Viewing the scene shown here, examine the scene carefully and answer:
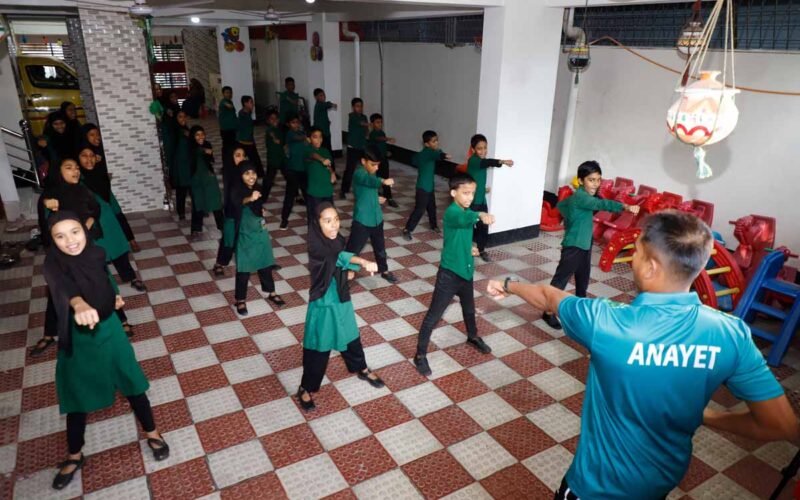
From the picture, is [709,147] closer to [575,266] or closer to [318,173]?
[575,266]

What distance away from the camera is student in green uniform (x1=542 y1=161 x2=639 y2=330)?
4676 mm

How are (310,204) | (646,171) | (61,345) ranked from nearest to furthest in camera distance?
(61,345), (310,204), (646,171)

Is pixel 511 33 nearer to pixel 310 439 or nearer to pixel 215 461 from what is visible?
pixel 310 439

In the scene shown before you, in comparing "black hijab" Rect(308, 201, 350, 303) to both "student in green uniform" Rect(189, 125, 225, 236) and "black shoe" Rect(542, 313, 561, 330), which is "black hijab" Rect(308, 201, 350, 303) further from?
"student in green uniform" Rect(189, 125, 225, 236)

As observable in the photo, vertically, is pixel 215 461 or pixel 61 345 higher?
pixel 61 345

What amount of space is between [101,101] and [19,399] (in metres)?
5.09

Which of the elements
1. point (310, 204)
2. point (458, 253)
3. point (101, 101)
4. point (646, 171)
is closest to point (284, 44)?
point (101, 101)

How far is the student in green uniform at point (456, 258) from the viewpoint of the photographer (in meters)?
4.01

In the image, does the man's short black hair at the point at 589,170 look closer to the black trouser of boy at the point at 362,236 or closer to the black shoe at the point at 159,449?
the black trouser of boy at the point at 362,236

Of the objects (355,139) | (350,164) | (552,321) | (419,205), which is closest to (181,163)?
(350,164)

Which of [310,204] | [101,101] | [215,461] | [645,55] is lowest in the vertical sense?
[215,461]

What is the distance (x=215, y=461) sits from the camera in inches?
135

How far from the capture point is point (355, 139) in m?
9.54

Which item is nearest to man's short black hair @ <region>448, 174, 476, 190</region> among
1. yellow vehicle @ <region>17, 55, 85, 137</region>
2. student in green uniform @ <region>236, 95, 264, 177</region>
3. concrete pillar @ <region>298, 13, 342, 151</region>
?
student in green uniform @ <region>236, 95, 264, 177</region>
